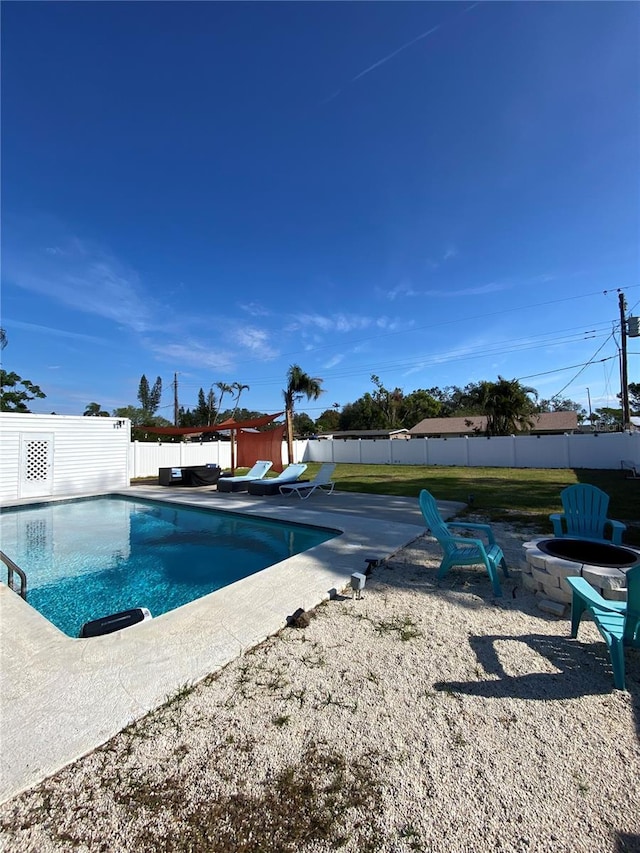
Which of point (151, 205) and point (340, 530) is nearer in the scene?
point (340, 530)

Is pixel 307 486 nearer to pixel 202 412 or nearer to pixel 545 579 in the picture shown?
pixel 545 579

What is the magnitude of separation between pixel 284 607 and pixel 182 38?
33.6 feet

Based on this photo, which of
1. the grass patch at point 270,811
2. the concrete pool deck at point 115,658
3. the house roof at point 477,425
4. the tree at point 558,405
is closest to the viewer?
the grass patch at point 270,811

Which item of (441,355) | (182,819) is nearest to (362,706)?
(182,819)

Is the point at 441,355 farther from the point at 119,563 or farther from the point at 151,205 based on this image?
the point at 119,563

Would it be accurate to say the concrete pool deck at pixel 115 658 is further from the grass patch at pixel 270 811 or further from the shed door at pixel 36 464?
the shed door at pixel 36 464

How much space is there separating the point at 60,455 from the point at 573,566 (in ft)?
47.5

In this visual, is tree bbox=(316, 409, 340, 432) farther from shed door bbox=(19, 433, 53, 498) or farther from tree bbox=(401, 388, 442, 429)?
shed door bbox=(19, 433, 53, 498)

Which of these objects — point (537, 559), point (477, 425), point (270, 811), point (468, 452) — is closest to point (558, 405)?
point (477, 425)

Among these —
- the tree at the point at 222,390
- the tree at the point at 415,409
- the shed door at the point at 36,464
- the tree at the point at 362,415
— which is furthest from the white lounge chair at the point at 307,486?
the tree at the point at 415,409

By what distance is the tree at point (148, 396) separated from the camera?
146 feet

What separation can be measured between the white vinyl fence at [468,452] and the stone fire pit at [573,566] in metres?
15.3

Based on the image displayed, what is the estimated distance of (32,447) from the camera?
1191 cm

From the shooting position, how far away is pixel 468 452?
68.8 ft
